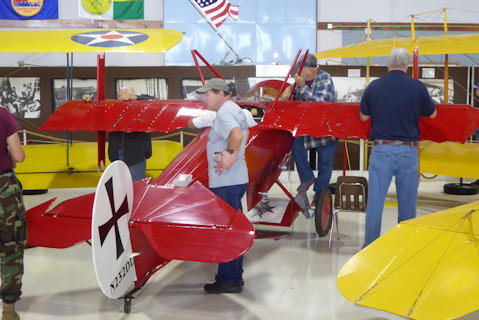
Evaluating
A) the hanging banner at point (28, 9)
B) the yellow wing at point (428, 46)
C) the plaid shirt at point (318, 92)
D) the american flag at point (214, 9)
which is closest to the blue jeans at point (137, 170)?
the plaid shirt at point (318, 92)

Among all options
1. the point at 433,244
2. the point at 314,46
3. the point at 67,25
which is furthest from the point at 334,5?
the point at 433,244

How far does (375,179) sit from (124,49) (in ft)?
11.9

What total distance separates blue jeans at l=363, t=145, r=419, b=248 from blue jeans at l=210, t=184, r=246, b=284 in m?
1.17

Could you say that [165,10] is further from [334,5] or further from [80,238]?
[80,238]

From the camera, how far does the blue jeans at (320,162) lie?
242 inches

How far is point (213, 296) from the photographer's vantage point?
170 inches

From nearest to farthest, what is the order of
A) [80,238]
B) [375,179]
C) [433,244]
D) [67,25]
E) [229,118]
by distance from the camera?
[433,244]
[80,238]
[229,118]
[375,179]
[67,25]

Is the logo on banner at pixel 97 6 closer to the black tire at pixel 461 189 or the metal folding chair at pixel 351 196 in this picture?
the black tire at pixel 461 189

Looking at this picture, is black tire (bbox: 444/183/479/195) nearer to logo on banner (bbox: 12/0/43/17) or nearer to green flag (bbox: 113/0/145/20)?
green flag (bbox: 113/0/145/20)

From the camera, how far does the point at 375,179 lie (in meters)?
4.55

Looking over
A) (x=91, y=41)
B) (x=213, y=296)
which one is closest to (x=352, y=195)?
(x=213, y=296)

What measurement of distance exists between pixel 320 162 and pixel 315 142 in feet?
0.90

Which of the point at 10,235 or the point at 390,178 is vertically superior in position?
the point at 390,178

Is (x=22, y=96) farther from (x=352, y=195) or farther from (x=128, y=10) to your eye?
Answer: (x=352, y=195)
